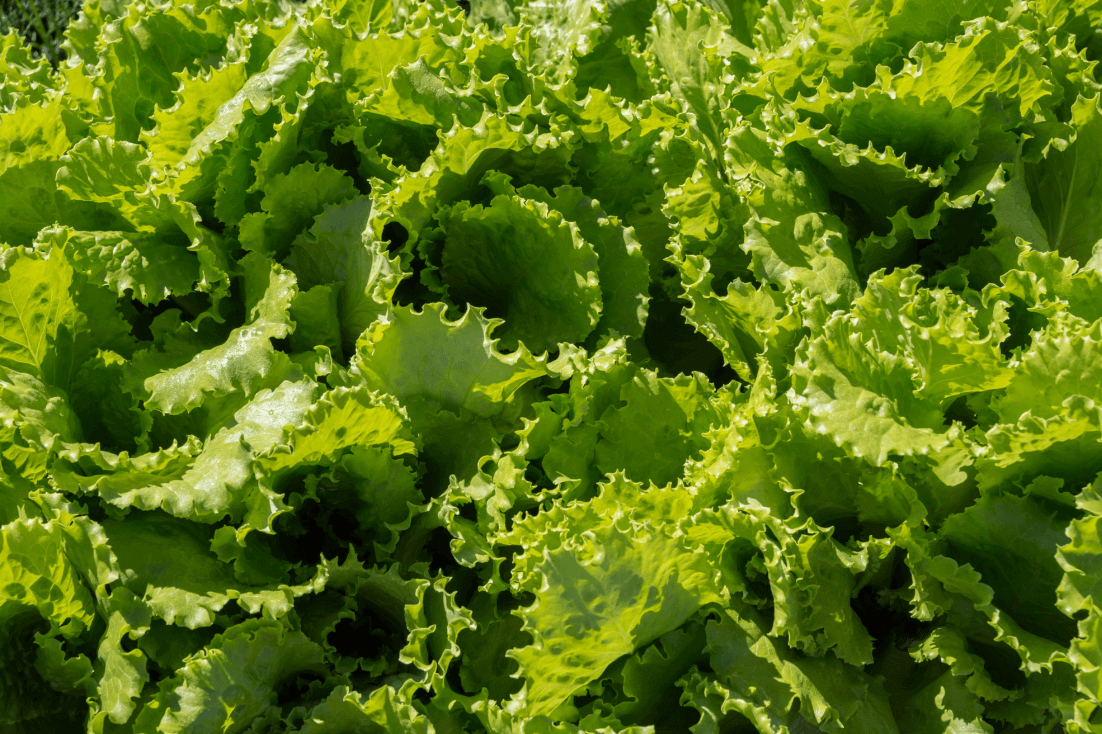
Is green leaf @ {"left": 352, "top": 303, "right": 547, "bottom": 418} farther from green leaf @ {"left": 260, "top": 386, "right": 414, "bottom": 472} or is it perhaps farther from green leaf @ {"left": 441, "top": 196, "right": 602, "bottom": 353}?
green leaf @ {"left": 441, "top": 196, "right": 602, "bottom": 353}

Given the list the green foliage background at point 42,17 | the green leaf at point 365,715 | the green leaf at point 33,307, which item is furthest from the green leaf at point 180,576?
the green foliage background at point 42,17

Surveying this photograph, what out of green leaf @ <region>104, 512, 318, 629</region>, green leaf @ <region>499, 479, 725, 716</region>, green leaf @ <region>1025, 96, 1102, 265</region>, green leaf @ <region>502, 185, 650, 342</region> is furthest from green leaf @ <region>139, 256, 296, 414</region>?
green leaf @ <region>1025, 96, 1102, 265</region>

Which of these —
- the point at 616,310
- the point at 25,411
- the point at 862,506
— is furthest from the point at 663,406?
the point at 25,411

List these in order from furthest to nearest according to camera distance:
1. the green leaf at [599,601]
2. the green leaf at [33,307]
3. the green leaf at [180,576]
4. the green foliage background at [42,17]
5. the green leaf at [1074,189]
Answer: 1. the green foliage background at [42,17]
2. the green leaf at [1074,189]
3. the green leaf at [33,307]
4. the green leaf at [180,576]
5. the green leaf at [599,601]

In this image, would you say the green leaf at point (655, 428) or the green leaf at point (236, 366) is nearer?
the green leaf at point (236, 366)

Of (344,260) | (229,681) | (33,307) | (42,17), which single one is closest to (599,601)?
(229,681)

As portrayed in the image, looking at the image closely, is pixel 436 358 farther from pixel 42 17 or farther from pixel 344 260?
pixel 42 17

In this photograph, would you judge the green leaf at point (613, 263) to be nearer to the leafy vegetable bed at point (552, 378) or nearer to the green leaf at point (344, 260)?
the leafy vegetable bed at point (552, 378)

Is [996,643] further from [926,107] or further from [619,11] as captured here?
[619,11]
